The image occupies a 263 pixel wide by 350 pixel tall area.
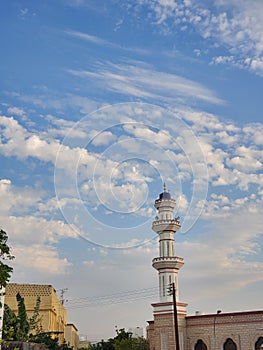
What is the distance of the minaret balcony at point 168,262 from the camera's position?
119ft

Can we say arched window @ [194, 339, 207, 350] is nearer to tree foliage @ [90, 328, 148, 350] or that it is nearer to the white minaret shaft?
the white minaret shaft

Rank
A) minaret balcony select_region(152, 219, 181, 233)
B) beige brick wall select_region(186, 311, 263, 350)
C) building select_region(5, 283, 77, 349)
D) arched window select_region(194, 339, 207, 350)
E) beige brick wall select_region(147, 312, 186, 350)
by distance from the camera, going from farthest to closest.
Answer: building select_region(5, 283, 77, 349)
minaret balcony select_region(152, 219, 181, 233)
beige brick wall select_region(147, 312, 186, 350)
arched window select_region(194, 339, 207, 350)
beige brick wall select_region(186, 311, 263, 350)

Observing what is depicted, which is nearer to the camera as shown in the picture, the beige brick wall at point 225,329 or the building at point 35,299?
the beige brick wall at point 225,329

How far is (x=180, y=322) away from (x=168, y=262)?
4289mm

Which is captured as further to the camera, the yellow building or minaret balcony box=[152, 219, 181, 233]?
the yellow building

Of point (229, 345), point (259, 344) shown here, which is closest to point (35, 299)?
point (229, 345)

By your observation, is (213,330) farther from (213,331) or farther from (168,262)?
(168,262)

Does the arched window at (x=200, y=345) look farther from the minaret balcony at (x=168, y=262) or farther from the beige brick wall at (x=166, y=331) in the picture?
the minaret balcony at (x=168, y=262)

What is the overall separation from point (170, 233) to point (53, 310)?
15.9 metres

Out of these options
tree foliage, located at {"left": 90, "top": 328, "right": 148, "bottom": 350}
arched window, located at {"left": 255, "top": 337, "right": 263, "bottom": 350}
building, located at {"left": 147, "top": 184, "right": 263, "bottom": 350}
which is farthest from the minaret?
arched window, located at {"left": 255, "top": 337, "right": 263, "bottom": 350}

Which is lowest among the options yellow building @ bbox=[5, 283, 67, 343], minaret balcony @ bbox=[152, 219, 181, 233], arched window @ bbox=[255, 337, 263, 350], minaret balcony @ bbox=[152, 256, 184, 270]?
arched window @ bbox=[255, 337, 263, 350]

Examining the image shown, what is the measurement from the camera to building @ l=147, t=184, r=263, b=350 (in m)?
33.0

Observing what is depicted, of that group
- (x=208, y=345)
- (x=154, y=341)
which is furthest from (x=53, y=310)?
(x=208, y=345)

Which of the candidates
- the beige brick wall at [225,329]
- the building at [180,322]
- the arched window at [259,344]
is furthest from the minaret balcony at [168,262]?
the arched window at [259,344]
